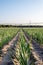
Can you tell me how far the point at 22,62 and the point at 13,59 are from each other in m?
2.15

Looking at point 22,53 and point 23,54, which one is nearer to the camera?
point 22,53

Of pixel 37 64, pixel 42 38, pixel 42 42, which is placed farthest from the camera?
pixel 42 38

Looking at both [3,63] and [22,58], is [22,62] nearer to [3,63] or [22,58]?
[22,58]

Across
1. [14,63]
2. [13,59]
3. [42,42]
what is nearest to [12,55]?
[13,59]

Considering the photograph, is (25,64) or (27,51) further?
(27,51)

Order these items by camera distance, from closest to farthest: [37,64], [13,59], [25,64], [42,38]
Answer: [25,64], [37,64], [13,59], [42,38]

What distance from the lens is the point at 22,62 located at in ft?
22.5

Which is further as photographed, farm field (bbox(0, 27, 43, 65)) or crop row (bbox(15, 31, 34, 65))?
farm field (bbox(0, 27, 43, 65))

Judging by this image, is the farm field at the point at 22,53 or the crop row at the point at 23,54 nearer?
the crop row at the point at 23,54

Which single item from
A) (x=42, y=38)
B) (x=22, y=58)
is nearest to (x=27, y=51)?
(x=22, y=58)

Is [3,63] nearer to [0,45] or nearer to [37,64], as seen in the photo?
[37,64]

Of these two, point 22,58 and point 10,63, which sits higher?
point 22,58

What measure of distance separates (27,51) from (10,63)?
3.73ft

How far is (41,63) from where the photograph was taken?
845 centimetres
